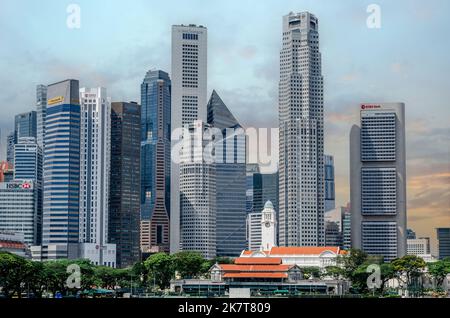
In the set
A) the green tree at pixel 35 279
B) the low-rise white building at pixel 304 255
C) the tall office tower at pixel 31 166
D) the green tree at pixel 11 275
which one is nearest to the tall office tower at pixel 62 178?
the tall office tower at pixel 31 166

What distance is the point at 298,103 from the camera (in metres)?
45.0

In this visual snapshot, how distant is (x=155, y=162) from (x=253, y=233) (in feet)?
29.7

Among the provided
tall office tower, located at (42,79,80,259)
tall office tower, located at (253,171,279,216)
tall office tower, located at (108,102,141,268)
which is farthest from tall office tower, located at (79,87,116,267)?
tall office tower, located at (253,171,279,216)

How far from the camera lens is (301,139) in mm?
45375

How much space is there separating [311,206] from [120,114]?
11.2 m

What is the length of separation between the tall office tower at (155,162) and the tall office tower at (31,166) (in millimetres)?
6620

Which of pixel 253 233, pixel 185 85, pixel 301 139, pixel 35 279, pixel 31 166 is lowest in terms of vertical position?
pixel 35 279

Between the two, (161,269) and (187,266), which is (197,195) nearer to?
(187,266)

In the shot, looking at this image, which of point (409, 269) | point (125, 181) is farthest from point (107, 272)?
point (125, 181)

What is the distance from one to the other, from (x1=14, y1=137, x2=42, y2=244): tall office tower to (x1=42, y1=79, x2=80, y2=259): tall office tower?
170 centimetres

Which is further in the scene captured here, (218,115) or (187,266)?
(218,115)

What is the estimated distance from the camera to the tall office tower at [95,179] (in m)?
38.6

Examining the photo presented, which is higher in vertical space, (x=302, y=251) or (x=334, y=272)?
(x=302, y=251)
